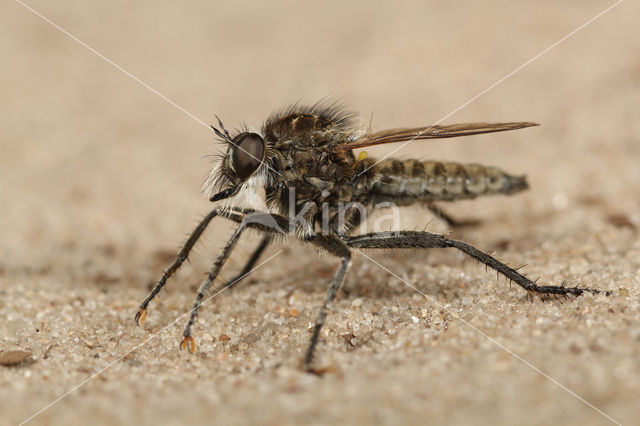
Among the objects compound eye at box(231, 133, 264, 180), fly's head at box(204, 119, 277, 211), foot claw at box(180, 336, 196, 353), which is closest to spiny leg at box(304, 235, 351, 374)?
fly's head at box(204, 119, 277, 211)

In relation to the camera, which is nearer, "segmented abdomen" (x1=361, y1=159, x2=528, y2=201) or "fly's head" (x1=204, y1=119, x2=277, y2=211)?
"fly's head" (x1=204, y1=119, x2=277, y2=211)

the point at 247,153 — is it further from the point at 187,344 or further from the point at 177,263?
the point at 187,344

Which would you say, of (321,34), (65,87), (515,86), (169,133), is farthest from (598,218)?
(65,87)

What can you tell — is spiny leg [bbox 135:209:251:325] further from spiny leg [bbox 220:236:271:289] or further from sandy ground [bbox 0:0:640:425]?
spiny leg [bbox 220:236:271:289]

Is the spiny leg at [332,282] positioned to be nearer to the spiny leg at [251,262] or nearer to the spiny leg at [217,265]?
the spiny leg at [217,265]

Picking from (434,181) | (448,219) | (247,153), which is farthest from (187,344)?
(448,219)

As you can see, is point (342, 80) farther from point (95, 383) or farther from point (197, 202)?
point (95, 383)

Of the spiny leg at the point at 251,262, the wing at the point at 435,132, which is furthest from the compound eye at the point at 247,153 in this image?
the spiny leg at the point at 251,262
